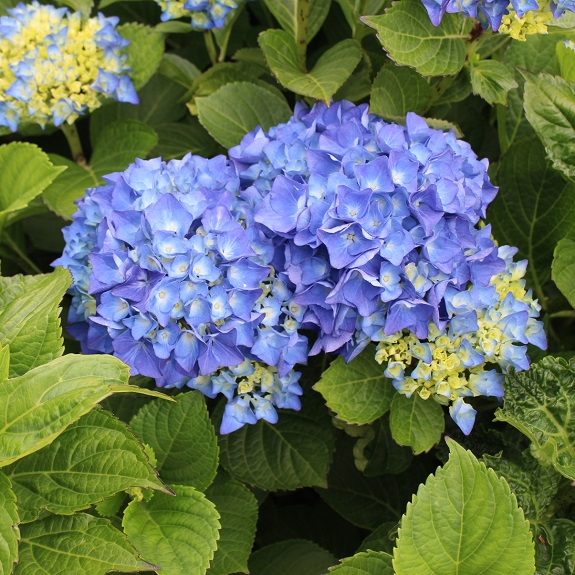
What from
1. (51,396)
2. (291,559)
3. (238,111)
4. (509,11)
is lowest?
(291,559)

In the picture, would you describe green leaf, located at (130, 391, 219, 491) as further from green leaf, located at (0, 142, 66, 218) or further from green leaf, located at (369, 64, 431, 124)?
green leaf, located at (369, 64, 431, 124)

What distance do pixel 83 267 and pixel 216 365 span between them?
282mm

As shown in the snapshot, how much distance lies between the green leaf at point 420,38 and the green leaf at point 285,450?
627 mm

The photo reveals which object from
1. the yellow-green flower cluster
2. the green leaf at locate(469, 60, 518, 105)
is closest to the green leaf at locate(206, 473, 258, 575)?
the yellow-green flower cluster

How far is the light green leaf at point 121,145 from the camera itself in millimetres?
1585

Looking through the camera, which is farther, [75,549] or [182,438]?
[182,438]

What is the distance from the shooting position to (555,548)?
1.17 m

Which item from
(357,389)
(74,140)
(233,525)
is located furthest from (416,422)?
(74,140)

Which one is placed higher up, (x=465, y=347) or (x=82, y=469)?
(x=465, y=347)

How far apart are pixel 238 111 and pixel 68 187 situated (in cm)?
38

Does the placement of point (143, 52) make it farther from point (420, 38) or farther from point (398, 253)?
point (398, 253)

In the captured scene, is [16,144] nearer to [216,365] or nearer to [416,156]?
[216,365]

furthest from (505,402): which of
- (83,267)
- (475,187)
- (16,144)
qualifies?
(16,144)

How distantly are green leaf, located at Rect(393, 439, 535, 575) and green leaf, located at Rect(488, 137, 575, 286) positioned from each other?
60cm
